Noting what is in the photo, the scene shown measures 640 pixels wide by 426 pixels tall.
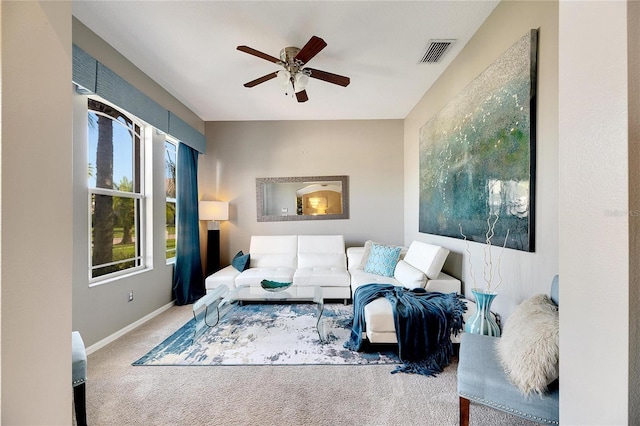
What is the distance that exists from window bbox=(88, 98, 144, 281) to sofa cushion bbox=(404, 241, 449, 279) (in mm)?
3195

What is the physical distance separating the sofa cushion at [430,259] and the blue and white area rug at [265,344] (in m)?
0.90

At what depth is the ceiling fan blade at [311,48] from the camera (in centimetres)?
188

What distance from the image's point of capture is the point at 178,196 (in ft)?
11.5

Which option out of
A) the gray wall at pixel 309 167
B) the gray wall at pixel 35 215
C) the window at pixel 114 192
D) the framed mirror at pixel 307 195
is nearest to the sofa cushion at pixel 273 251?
the gray wall at pixel 309 167

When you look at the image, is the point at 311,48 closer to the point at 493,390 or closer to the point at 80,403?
the point at 493,390

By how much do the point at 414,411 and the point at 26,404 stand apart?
172cm

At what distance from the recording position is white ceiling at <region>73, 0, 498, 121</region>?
192cm

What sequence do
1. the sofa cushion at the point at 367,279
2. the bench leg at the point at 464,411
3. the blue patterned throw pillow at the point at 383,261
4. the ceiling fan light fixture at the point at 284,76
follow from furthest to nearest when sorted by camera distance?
1. the blue patterned throw pillow at the point at 383,261
2. the sofa cushion at the point at 367,279
3. the ceiling fan light fixture at the point at 284,76
4. the bench leg at the point at 464,411

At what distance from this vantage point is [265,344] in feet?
7.52

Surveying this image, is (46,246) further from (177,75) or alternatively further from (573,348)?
(177,75)

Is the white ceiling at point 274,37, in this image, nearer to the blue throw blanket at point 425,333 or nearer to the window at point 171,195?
the window at point 171,195

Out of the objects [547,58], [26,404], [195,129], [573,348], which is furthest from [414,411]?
[195,129]

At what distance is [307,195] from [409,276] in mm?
2161

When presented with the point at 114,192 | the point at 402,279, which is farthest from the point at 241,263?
the point at 402,279
